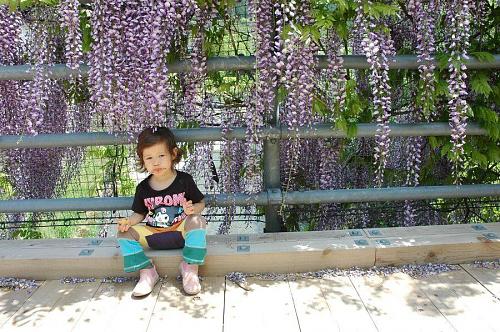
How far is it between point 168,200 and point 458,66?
158cm

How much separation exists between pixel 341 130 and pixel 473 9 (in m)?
0.93

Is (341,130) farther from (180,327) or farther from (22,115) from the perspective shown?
(22,115)

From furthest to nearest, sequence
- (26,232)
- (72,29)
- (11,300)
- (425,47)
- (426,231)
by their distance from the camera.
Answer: (26,232) < (426,231) < (425,47) < (72,29) < (11,300)

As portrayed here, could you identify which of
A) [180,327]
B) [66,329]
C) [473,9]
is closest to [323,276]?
[180,327]

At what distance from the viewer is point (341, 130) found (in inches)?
116

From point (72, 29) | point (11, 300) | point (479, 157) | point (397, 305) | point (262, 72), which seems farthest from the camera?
→ point (479, 157)

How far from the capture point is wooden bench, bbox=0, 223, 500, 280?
2684 millimetres

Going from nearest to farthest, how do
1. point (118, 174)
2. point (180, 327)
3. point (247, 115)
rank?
1. point (180, 327)
2. point (247, 115)
3. point (118, 174)

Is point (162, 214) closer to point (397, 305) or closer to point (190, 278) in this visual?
point (190, 278)

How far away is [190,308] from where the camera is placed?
2.39 metres

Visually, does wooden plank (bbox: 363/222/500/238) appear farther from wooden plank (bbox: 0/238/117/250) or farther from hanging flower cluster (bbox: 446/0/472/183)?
wooden plank (bbox: 0/238/117/250)

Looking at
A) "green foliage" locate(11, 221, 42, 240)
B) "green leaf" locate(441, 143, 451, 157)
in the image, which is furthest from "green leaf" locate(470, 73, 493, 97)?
"green foliage" locate(11, 221, 42, 240)

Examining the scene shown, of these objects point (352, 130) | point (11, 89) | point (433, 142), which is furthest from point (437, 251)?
point (11, 89)

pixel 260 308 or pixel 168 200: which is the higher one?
pixel 168 200
